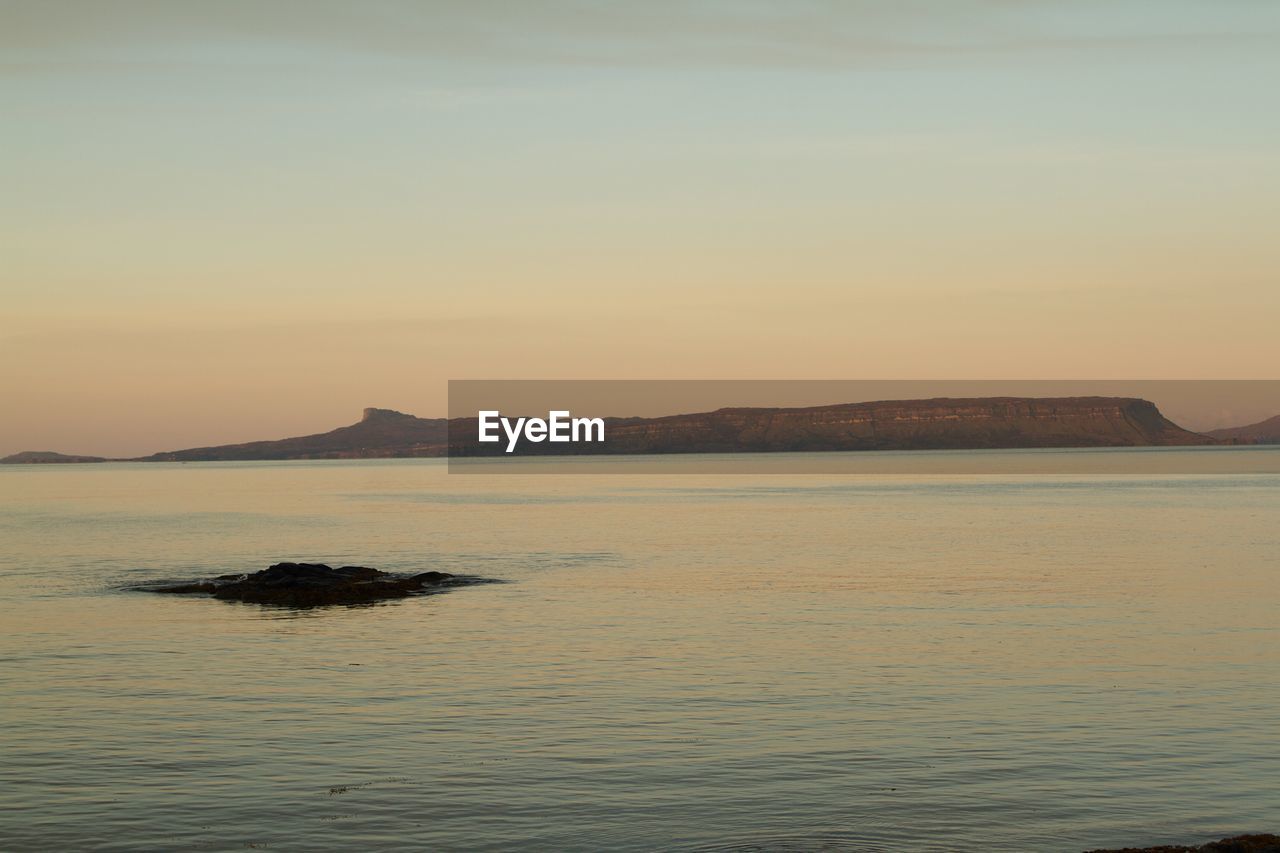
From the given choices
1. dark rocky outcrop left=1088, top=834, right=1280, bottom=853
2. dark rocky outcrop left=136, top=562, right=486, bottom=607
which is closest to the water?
dark rocky outcrop left=1088, top=834, right=1280, bottom=853

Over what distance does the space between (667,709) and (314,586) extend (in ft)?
81.7

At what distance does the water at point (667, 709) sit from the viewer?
17625 mm

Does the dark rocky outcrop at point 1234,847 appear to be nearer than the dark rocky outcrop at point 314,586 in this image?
Yes

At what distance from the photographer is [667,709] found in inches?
975

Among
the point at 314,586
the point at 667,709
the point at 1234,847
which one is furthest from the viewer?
the point at 314,586

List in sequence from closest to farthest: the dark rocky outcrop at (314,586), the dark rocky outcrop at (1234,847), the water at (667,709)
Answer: the dark rocky outcrop at (1234,847)
the water at (667,709)
the dark rocky outcrop at (314,586)

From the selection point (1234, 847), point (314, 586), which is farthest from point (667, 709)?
point (314, 586)

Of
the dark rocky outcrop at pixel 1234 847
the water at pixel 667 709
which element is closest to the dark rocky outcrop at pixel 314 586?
the water at pixel 667 709

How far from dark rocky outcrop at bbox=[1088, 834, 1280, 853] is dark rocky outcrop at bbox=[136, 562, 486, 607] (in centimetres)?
3297

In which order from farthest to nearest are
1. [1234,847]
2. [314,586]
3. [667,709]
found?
[314,586], [667,709], [1234,847]

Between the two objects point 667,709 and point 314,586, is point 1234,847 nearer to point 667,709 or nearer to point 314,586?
point 667,709

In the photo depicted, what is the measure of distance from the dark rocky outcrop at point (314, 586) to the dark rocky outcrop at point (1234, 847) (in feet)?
108

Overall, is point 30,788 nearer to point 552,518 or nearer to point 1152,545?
point 1152,545

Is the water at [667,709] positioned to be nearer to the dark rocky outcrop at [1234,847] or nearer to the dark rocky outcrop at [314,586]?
the dark rocky outcrop at [1234,847]
